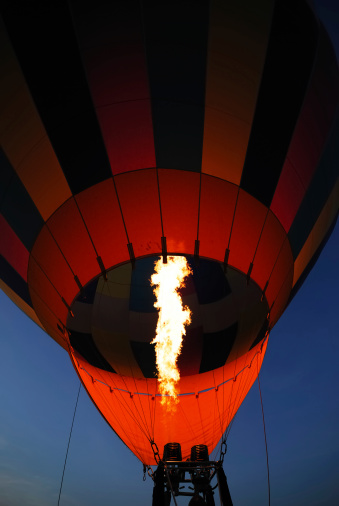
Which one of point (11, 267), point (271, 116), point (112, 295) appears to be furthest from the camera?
point (112, 295)

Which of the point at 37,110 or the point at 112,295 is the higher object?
the point at 37,110

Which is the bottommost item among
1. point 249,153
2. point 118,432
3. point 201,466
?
point 201,466

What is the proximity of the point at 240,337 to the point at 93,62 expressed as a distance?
12.3 ft

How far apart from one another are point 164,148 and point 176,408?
13.0 ft

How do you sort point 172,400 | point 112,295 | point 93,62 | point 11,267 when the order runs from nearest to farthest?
point 93,62, point 11,267, point 112,295, point 172,400

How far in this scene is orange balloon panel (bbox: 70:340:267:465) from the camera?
218 inches

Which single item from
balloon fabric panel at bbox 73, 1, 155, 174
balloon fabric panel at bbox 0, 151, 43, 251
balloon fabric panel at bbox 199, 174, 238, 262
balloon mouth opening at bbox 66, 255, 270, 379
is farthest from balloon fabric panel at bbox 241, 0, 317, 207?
balloon fabric panel at bbox 0, 151, 43, 251

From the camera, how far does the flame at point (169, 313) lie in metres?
5.15

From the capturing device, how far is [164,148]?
161 inches

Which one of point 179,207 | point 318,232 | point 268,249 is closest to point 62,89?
point 179,207

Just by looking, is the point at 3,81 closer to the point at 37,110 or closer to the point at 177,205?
the point at 37,110

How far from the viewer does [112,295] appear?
5.48m

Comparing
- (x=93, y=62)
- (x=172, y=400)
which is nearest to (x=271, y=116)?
(x=93, y=62)

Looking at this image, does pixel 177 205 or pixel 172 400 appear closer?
pixel 177 205
